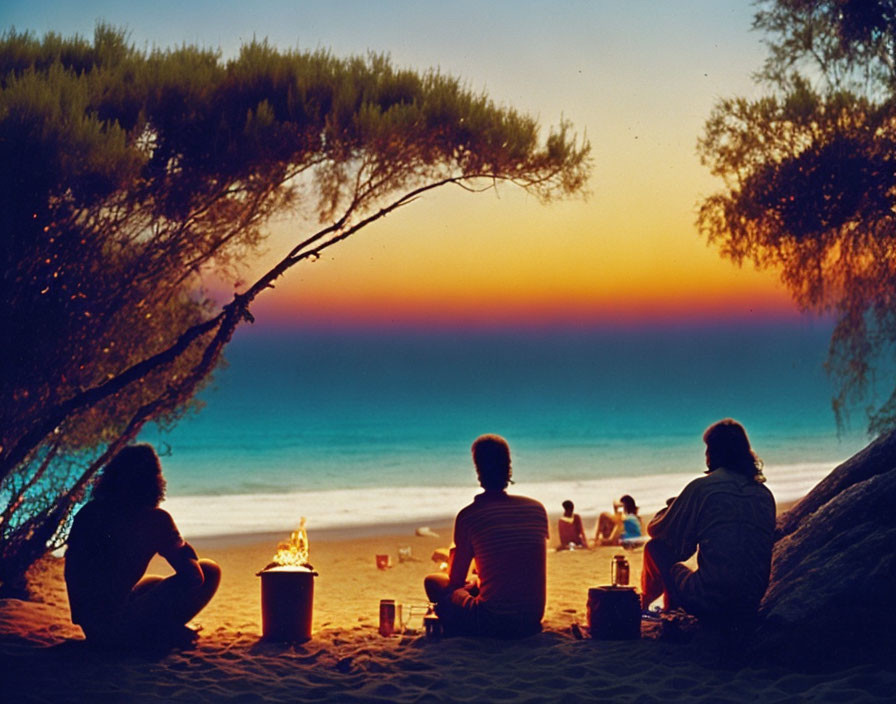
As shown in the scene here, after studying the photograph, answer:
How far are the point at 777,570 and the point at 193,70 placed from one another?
6357mm

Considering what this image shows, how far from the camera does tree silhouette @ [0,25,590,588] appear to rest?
807cm

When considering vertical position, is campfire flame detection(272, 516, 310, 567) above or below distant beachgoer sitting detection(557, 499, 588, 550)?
above

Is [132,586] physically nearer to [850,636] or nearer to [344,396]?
[850,636]

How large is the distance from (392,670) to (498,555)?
103 cm

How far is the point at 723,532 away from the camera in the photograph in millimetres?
6258

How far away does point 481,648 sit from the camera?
22.2 feet

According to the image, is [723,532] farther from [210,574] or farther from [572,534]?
[572,534]

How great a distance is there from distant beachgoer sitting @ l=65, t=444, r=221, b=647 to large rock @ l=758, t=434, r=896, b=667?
3851 millimetres

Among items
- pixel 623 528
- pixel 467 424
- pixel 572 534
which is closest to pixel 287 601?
pixel 572 534

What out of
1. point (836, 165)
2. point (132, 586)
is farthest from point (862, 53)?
point (132, 586)

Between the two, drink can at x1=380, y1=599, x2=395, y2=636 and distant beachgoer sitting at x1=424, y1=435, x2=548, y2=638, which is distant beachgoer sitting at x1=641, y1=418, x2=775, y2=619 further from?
drink can at x1=380, y1=599, x2=395, y2=636

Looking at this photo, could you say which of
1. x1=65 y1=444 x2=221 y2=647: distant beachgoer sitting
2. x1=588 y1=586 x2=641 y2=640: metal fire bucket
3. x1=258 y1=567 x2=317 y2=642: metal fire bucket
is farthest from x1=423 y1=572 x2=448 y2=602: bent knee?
x1=65 y1=444 x2=221 y2=647: distant beachgoer sitting

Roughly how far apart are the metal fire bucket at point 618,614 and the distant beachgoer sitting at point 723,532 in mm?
350

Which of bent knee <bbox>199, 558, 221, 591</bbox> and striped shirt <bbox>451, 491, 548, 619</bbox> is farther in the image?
bent knee <bbox>199, 558, 221, 591</bbox>
